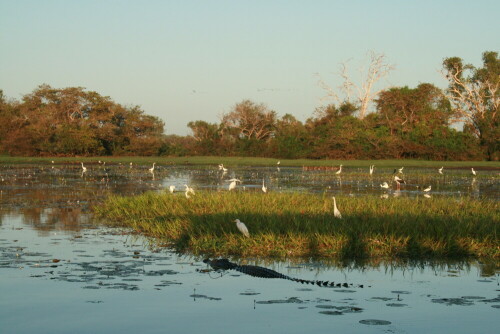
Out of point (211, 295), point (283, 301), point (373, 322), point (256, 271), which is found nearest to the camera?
point (373, 322)

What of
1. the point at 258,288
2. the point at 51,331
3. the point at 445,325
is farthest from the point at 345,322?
the point at 51,331

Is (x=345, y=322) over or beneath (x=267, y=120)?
beneath

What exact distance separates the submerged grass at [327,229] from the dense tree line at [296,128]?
Result: 43.0 metres

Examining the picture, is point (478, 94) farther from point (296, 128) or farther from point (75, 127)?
point (75, 127)

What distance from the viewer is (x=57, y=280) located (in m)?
10.1

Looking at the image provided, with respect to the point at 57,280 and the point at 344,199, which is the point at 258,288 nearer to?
the point at 57,280

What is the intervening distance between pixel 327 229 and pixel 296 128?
184 feet

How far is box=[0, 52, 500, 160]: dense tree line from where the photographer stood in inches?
2359

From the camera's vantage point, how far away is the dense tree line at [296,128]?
197 feet

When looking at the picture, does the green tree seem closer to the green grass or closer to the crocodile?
the green grass

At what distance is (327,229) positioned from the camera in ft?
43.1

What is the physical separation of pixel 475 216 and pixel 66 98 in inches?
2362

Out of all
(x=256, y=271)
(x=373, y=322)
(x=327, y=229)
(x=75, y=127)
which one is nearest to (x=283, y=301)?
(x=373, y=322)

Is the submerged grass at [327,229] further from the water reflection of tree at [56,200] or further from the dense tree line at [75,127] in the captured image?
the dense tree line at [75,127]
